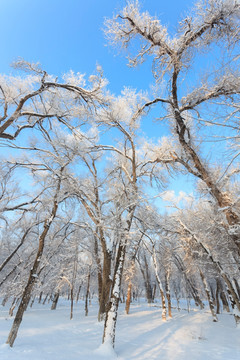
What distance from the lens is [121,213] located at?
7.53 meters

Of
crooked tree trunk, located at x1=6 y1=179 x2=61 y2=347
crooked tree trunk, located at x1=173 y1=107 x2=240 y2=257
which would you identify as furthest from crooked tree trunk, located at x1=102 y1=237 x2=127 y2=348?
crooked tree trunk, located at x1=173 y1=107 x2=240 y2=257

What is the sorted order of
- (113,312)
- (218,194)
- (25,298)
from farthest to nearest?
(25,298), (113,312), (218,194)

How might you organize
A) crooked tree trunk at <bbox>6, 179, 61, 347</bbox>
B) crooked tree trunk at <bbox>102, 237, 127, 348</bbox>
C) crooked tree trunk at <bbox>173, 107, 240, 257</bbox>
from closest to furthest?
crooked tree trunk at <bbox>173, 107, 240, 257</bbox> → crooked tree trunk at <bbox>102, 237, 127, 348</bbox> → crooked tree trunk at <bbox>6, 179, 61, 347</bbox>

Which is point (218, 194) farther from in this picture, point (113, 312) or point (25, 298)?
point (25, 298)

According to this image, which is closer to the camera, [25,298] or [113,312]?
[113,312]

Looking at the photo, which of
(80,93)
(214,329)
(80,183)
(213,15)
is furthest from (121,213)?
(214,329)

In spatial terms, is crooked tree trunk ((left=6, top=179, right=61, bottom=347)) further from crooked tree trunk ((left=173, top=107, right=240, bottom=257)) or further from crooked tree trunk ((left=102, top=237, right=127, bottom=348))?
crooked tree trunk ((left=173, top=107, right=240, bottom=257))

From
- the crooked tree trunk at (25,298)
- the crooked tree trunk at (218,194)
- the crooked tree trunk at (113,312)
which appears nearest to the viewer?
the crooked tree trunk at (218,194)

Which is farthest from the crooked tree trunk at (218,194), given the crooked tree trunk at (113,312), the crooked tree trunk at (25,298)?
the crooked tree trunk at (25,298)

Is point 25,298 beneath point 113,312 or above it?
above

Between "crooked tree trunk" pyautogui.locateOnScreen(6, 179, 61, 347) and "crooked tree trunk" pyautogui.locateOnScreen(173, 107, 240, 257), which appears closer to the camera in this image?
"crooked tree trunk" pyautogui.locateOnScreen(173, 107, 240, 257)

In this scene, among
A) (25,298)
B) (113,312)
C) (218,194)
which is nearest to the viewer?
(218,194)

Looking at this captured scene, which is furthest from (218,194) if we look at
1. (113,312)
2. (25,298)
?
(25,298)

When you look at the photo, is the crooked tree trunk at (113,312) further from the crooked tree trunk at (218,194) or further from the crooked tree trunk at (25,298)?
the crooked tree trunk at (218,194)
